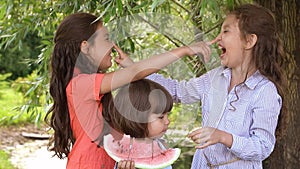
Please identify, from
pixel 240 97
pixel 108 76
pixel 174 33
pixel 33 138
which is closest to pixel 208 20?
pixel 174 33

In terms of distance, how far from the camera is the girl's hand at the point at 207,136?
1.86 metres

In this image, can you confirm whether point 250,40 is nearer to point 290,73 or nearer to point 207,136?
point 207,136

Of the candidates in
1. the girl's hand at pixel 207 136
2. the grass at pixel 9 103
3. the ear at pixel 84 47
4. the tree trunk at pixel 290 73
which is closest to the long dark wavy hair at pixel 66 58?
the ear at pixel 84 47

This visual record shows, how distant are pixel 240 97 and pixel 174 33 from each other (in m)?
0.37

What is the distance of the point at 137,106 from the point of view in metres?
1.92

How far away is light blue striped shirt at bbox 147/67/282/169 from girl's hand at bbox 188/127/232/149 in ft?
0.19

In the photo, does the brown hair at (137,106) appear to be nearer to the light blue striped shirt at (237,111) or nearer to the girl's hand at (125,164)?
the girl's hand at (125,164)

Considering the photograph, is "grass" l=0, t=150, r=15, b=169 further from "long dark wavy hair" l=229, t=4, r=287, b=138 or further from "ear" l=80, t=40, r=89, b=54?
"long dark wavy hair" l=229, t=4, r=287, b=138

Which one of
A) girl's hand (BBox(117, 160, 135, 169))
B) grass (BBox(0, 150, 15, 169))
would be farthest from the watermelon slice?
grass (BBox(0, 150, 15, 169))

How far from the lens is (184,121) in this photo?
2.02 m

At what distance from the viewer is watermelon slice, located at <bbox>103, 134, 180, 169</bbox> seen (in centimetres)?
193

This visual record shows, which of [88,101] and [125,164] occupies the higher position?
[88,101]

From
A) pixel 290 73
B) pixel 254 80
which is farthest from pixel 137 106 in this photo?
pixel 290 73

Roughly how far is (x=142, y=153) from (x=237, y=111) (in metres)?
0.41
